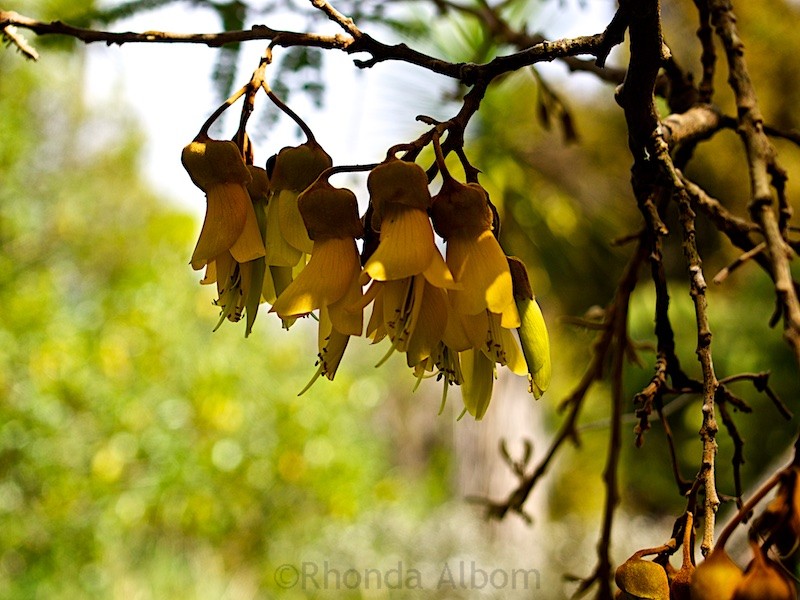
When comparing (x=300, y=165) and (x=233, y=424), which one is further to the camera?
(x=233, y=424)

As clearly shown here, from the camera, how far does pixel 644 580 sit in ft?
1.13

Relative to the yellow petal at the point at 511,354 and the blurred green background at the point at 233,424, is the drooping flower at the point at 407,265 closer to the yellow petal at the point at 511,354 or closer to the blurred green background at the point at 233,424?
the yellow petal at the point at 511,354

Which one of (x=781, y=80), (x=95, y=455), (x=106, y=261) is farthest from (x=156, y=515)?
(x=781, y=80)

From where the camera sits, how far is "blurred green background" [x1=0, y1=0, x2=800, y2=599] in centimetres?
321

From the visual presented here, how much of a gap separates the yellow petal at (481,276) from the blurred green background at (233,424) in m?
2.06

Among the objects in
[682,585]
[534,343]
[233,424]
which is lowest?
[233,424]

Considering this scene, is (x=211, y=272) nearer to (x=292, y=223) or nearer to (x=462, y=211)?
(x=292, y=223)

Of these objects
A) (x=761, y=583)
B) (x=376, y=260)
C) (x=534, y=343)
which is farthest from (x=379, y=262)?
(x=761, y=583)

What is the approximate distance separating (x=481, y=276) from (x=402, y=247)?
0.04m

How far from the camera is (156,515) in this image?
11.8 feet

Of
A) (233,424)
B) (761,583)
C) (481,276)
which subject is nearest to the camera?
(761,583)

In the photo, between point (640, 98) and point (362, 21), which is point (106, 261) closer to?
point (362, 21)

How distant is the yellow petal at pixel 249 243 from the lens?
0.43 metres

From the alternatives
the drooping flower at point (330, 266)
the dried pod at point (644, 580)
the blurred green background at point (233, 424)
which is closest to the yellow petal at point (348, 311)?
the drooping flower at point (330, 266)
